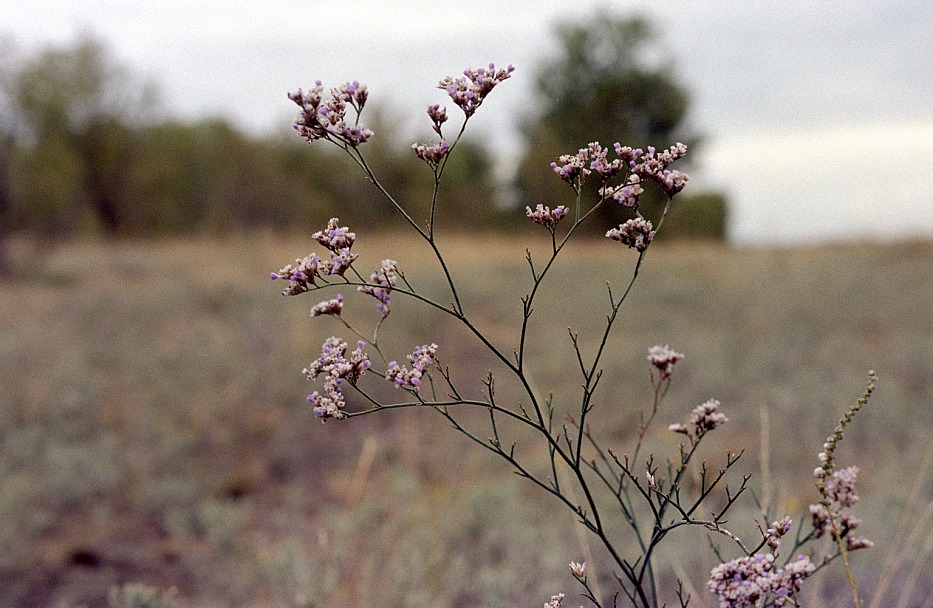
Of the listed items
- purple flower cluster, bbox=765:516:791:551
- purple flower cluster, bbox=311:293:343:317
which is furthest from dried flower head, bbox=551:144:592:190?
purple flower cluster, bbox=765:516:791:551

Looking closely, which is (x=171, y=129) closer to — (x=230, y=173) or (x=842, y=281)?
(x=230, y=173)

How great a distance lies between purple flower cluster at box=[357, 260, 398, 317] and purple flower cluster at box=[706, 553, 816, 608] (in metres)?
0.72

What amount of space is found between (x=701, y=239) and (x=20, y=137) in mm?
16557

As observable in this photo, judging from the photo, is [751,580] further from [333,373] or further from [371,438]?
[371,438]

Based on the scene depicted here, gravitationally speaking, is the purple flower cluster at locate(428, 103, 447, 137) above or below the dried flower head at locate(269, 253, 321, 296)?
above

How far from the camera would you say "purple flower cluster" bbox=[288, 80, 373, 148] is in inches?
53.2

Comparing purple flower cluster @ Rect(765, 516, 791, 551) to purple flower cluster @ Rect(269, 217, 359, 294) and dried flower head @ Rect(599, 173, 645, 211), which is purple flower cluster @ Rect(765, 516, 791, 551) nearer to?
dried flower head @ Rect(599, 173, 645, 211)

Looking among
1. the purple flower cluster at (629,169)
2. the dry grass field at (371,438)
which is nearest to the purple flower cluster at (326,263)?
the purple flower cluster at (629,169)

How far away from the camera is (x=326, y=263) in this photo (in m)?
1.42

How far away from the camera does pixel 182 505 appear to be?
504cm

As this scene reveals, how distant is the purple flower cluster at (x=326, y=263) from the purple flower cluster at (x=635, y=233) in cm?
47

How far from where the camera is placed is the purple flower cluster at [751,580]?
4.40 feet

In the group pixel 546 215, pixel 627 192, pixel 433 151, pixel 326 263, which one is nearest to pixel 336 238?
pixel 326 263

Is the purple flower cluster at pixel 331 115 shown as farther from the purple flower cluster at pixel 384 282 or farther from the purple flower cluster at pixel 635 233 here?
the purple flower cluster at pixel 635 233
